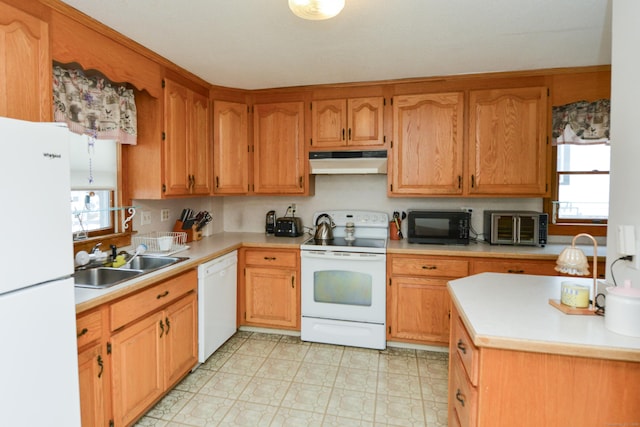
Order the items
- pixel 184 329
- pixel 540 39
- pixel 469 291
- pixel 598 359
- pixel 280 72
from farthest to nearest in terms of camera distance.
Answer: pixel 280 72 < pixel 184 329 < pixel 540 39 < pixel 469 291 < pixel 598 359

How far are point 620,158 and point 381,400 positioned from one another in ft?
6.06

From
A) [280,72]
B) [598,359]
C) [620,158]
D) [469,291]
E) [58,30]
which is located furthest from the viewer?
[280,72]

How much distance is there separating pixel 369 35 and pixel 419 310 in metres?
2.09

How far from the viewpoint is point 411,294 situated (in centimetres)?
289

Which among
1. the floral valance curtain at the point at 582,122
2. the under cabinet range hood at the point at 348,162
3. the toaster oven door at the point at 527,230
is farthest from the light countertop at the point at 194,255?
the floral valance curtain at the point at 582,122

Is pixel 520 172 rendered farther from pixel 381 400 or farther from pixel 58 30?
pixel 58 30

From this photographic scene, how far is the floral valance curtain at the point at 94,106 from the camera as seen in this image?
196cm

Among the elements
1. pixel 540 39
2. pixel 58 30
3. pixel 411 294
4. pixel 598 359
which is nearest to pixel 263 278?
pixel 411 294

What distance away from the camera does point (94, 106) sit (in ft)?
7.15

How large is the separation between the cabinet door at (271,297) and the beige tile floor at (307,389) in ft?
0.72

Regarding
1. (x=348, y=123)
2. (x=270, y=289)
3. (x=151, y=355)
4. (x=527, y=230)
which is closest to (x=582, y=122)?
(x=527, y=230)

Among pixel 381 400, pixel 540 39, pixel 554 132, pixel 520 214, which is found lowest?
pixel 381 400

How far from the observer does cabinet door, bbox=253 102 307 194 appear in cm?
328

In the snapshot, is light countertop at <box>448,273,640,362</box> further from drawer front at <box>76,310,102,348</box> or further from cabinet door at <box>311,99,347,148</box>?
cabinet door at <box>311,99,347,148</box>
